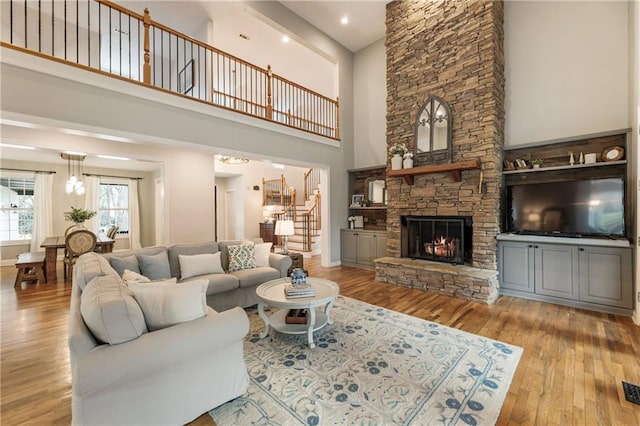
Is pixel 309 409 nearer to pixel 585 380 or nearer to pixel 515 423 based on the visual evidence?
pixel 515 423

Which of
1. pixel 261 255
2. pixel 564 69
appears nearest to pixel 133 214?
pixel 261 255

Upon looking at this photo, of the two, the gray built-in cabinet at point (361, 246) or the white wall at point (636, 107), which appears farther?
the gray built-in cabinet at point (361, 246)

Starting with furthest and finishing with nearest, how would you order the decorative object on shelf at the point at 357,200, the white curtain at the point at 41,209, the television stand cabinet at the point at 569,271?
the white curtain at the point at 41,209
the decorative object on shelf at the point at 357,200
the television stand cabinet at the point at 569,271

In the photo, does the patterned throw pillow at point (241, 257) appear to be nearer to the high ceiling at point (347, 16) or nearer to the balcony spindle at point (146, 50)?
the balcony spindle at point (146, 50)

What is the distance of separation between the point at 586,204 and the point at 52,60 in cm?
695

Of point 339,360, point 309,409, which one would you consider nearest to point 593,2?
point 339,360

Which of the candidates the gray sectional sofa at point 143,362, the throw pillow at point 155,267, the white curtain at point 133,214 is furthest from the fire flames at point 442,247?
the white curtain at point 133,214

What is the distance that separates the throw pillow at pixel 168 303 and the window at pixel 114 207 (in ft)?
27.5

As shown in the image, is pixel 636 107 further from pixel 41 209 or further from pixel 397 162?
pixel 41 209

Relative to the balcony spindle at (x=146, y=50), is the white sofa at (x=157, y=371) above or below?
below

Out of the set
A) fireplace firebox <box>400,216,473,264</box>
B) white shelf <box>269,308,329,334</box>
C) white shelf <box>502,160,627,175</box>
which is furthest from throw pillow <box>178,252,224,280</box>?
white shelf <box>502,160,627,175</box>

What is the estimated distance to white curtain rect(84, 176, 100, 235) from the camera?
7856 millimetres

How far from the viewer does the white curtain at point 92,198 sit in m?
7.86

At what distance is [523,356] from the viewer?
2.55m
